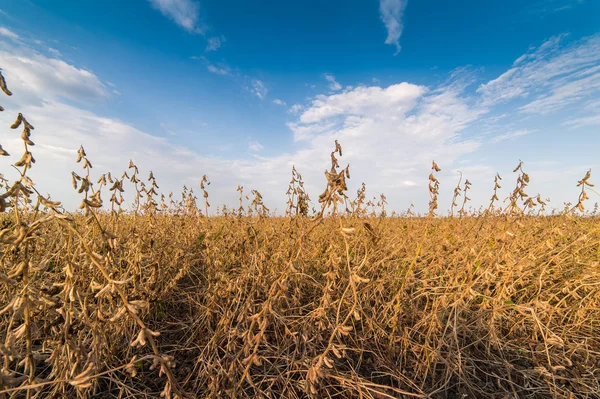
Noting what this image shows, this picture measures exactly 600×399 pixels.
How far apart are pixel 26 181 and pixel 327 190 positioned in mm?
1099

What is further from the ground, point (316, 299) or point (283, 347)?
point (316, 299)

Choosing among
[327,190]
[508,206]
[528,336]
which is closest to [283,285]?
[327,190]

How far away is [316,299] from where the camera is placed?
2.44 meters

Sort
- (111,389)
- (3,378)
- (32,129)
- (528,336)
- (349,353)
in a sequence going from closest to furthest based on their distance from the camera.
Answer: (3,378)
(32,129)
(111,389)
(349,353)
(528,336)

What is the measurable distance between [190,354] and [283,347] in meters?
0.64

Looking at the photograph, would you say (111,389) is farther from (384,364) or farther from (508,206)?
(508,206)

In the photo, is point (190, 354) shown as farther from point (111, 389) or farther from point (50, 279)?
point (50, 279)

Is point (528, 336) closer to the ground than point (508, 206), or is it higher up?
closer to the ground

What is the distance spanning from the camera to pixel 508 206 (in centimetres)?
244

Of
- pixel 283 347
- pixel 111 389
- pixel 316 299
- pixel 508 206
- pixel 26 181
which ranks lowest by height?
pixel 111 389

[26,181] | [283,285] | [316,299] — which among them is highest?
[26,181]

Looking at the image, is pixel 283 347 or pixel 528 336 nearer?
pixel 283 347

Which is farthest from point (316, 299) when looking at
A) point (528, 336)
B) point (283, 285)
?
point (528, 336)

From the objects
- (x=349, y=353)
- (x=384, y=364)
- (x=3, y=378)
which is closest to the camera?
(x=3, y=378)
